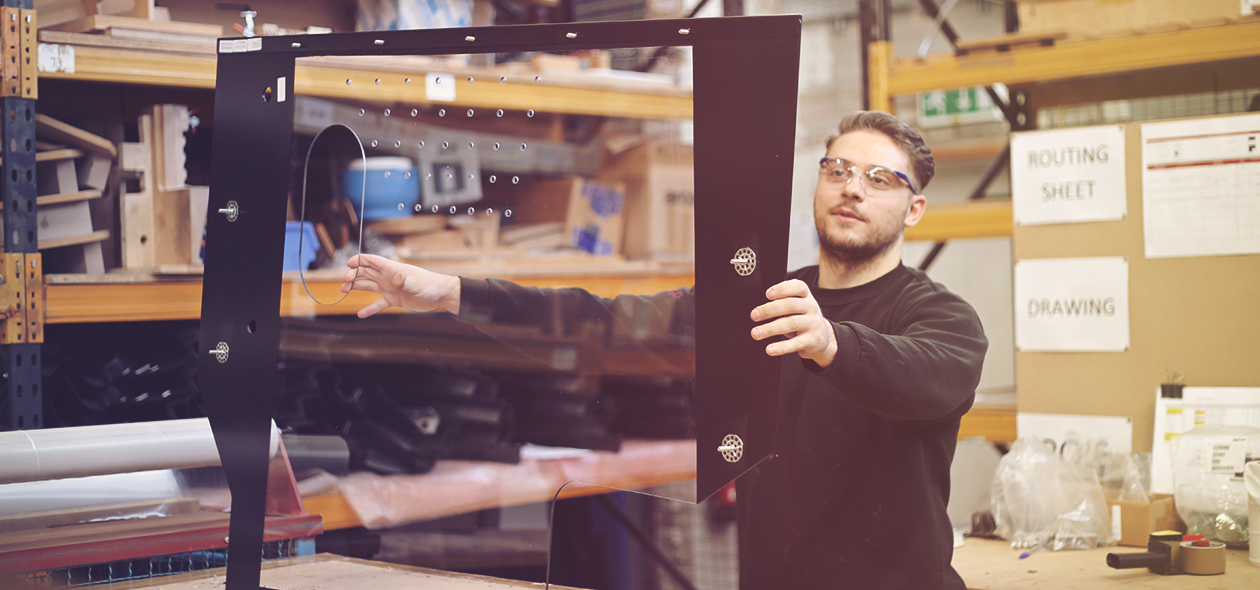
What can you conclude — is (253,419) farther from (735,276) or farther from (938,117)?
(938,117)

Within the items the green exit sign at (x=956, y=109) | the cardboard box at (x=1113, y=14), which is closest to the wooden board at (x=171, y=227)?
the cardboard box at (x=1113, y=14)

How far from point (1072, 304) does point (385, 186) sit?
1.63 meters

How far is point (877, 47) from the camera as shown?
2.24 meters

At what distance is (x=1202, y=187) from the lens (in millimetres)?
1967

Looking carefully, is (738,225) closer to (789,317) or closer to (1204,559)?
(789,317)

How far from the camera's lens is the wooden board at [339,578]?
3.95 ft

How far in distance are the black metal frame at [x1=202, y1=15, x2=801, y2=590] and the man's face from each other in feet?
1.76

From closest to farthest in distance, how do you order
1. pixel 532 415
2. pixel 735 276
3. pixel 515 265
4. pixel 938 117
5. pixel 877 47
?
pixel 735 276, pixel 532 415, pixel 515 265, pixel 877 47, pixel 938 117

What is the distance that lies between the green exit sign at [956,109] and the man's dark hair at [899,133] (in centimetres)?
327

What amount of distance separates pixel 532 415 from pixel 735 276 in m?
0.36

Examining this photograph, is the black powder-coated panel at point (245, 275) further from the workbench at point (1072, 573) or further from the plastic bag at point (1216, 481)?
the plastic bag at point (1216, 481)

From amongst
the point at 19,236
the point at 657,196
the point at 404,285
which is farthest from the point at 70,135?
the point at 657,196

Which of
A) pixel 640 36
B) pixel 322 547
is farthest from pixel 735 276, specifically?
pixel 322 547

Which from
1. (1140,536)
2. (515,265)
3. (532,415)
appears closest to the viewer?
(532,415)
